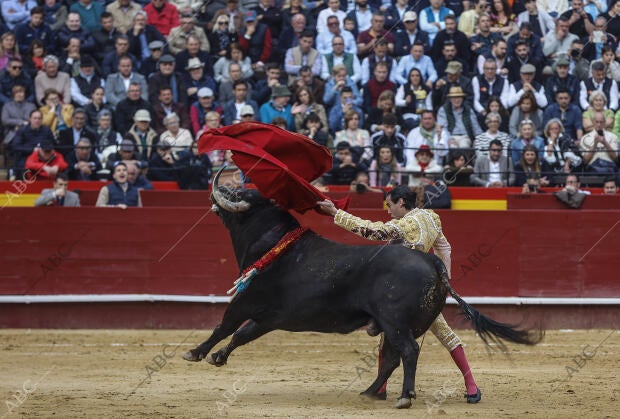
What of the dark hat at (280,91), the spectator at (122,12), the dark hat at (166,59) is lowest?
the dark hat at (280,91)

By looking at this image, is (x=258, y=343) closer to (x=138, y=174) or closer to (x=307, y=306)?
(x=138, y=174)

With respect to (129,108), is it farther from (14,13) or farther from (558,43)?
(558,43)

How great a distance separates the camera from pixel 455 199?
11914mm

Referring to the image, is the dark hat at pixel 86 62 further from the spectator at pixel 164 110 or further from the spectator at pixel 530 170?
the spectator at pixel 530 170

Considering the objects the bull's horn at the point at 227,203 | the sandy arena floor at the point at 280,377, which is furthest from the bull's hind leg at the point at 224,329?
the bull's horn at the point at 227,203

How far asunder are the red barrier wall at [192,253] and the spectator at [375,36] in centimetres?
303

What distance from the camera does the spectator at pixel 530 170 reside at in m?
11.9

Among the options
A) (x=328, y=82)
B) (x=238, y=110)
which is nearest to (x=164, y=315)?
(x=238, y=110)

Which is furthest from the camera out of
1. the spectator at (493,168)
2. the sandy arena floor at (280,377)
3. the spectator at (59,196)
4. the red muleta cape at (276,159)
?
the spectator at (493,168)

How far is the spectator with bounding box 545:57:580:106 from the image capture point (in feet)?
42.9

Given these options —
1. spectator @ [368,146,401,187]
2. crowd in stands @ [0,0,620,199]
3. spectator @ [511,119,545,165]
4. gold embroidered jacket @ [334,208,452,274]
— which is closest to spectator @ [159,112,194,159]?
crowd in stands @ [0,0,620,199]

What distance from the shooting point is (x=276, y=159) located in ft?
24.1

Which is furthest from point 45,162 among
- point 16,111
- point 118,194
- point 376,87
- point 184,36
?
point 376,87

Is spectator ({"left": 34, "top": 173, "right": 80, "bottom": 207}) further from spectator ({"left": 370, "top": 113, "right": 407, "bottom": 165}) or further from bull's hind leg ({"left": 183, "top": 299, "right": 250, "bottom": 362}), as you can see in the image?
bull's hind leg ({"left": 183, "top": 299, "right": 250, "bottom": 362})
